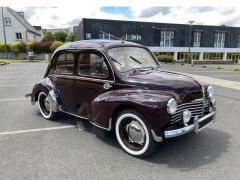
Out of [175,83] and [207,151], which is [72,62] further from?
[207,151]

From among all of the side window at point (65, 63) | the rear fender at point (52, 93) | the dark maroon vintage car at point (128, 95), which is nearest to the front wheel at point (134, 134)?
the dark maroon vintage car at point (128, 95)

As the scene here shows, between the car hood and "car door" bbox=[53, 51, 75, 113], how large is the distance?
1444mm

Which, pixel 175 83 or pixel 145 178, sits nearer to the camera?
pixel 145 178

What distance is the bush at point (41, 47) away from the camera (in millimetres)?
37219

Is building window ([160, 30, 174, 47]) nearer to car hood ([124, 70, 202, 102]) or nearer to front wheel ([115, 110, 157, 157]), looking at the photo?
car hood ([124, 70, 202, 102])

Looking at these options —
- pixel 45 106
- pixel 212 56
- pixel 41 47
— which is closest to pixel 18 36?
pixel 41 47

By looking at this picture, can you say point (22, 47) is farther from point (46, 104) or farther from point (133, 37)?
point (46, 104)

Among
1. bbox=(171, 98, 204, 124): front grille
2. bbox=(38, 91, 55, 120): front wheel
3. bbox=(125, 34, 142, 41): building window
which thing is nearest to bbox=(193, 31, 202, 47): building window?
bbox=(125, 34, 142, 41): building window

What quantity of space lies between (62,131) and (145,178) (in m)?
2.31

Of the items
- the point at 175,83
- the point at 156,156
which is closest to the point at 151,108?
the point at 175,83

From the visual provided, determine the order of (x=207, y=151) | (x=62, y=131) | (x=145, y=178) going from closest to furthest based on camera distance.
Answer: (x=145, y=178) → (x=207, y=151) → (x=62, y=131)

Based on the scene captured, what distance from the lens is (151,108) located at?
10.8 ft

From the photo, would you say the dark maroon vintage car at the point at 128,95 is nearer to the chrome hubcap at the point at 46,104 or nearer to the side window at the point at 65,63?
the side window at the point at 65,63

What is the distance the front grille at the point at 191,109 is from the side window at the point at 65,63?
244 cm
